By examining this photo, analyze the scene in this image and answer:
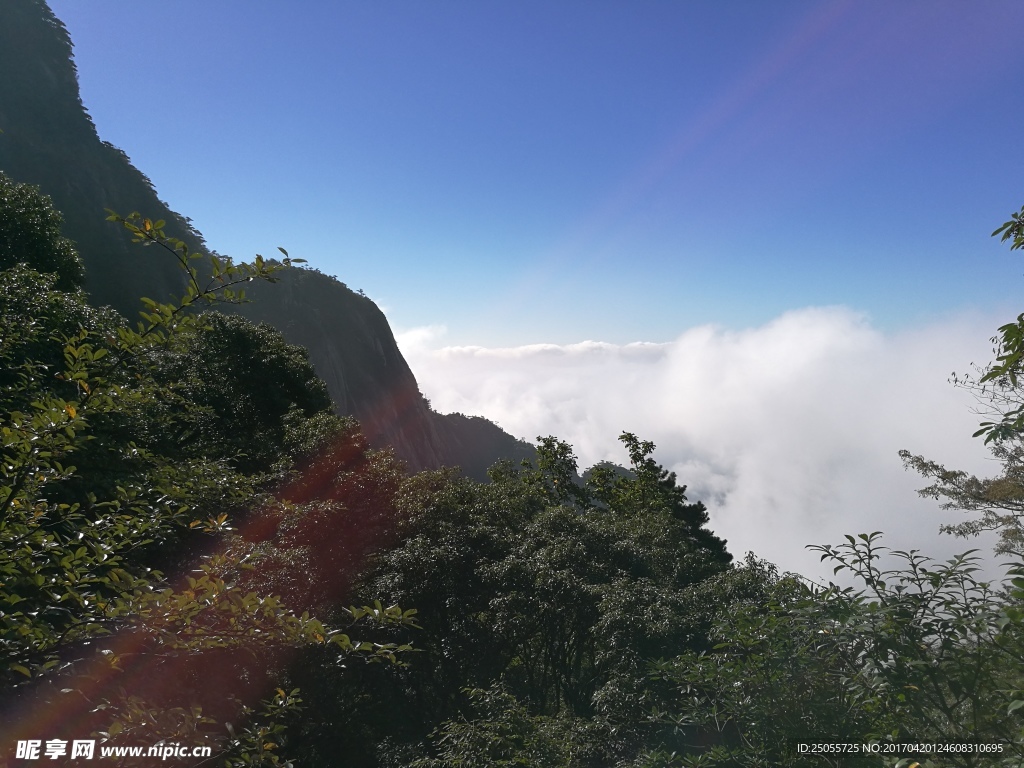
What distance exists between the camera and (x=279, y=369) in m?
17.9

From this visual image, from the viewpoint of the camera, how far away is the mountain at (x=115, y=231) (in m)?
47.6

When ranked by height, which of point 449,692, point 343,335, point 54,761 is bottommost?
point 449,692

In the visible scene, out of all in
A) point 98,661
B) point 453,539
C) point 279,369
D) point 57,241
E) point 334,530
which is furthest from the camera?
point 279,369

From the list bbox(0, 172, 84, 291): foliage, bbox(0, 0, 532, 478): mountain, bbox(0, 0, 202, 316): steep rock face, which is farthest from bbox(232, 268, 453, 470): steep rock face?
bbox(0, 172, 84, 291): foliage

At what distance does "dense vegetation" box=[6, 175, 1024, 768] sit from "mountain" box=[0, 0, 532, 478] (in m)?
21.9

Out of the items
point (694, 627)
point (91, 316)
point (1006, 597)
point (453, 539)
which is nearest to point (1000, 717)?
point (1006, 597)

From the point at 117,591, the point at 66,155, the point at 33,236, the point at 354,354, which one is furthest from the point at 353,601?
the point at 354,354

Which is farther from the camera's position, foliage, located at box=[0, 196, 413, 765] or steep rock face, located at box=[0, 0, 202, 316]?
steep rock face, located at box=[0, 0, 202, 316]

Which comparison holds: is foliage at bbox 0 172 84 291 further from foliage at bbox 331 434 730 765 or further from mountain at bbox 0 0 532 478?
mountain at bbox 0 0 532 478

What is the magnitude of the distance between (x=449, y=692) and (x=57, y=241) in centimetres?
1439

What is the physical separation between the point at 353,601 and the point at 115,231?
57989 mm

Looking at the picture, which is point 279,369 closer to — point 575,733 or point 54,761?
point 575,733

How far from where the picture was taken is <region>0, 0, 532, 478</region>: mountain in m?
47.6

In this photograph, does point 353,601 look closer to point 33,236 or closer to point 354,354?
point 33,236
